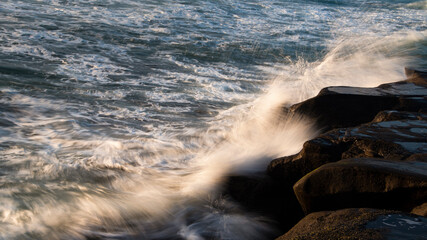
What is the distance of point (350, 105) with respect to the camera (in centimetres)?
405

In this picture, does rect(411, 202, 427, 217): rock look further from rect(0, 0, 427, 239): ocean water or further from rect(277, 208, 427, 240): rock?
rect(0, 0, 427, 239): ocean water

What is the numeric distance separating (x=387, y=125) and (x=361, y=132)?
283mm

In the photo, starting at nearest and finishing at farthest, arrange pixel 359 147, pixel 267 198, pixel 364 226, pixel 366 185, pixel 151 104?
pixel 364 226 → pixel 366 185 → pixel 359 147 → pixel 267 198 → pixel 151 104

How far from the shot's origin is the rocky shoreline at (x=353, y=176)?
7.20 feet

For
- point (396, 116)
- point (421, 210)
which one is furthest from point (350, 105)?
point (421, 210)

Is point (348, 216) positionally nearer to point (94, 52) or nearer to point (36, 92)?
point (36, 92)

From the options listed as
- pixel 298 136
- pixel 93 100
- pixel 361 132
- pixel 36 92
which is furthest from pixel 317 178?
pixel 36 92

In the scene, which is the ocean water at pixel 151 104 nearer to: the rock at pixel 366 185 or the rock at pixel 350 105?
the rock at pixel 350 105

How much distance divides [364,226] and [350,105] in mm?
2124

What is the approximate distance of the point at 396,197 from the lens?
247 centimetres

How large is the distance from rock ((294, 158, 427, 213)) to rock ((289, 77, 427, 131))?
130 cm

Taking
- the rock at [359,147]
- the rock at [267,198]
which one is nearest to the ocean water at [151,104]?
the rock at [267,198]

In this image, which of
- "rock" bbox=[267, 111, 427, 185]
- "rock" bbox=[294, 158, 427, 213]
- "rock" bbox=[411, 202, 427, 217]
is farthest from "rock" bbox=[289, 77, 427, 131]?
"rock" bbox=[411, 202, 427, 217]

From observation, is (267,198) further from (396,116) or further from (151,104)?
(151,104)
